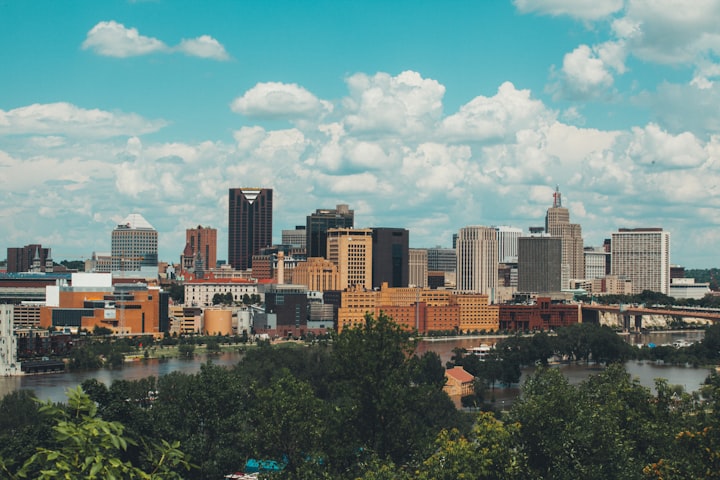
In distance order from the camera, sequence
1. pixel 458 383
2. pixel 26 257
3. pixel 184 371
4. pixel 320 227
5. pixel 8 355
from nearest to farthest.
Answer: pixel 458 383 → pixel 184 371 → pixel 8 355 → pixel 320 227 → pixel 26 257

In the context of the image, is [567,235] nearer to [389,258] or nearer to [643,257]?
[643,257]

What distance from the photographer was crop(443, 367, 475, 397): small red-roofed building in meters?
48.6

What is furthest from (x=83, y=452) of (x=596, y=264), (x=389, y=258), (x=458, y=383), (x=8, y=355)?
(x=596, y=264)

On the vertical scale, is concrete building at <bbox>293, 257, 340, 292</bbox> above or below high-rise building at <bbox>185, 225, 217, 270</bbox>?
below

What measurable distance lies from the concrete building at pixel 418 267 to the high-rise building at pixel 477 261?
15.2 ft

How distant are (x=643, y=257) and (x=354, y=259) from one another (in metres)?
65.0

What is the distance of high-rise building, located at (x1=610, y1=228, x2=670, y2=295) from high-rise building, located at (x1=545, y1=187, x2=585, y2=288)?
19.8 feet

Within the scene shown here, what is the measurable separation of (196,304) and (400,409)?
93737 millimetres

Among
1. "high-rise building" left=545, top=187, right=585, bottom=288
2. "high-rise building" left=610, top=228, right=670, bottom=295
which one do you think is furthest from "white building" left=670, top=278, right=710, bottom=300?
"high-rise building" left=545, top=187, right=585, bottom=288

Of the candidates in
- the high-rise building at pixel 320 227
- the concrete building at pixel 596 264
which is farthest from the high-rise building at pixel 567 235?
the high-rise building at pixel 320 227

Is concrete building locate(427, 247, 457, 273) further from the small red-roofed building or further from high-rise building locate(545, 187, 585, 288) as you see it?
the small red-roofed building

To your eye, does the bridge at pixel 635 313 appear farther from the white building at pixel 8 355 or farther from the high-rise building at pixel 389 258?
the white building at pixel 8 355

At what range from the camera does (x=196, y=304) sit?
110062 mm

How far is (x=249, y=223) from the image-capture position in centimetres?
15950
